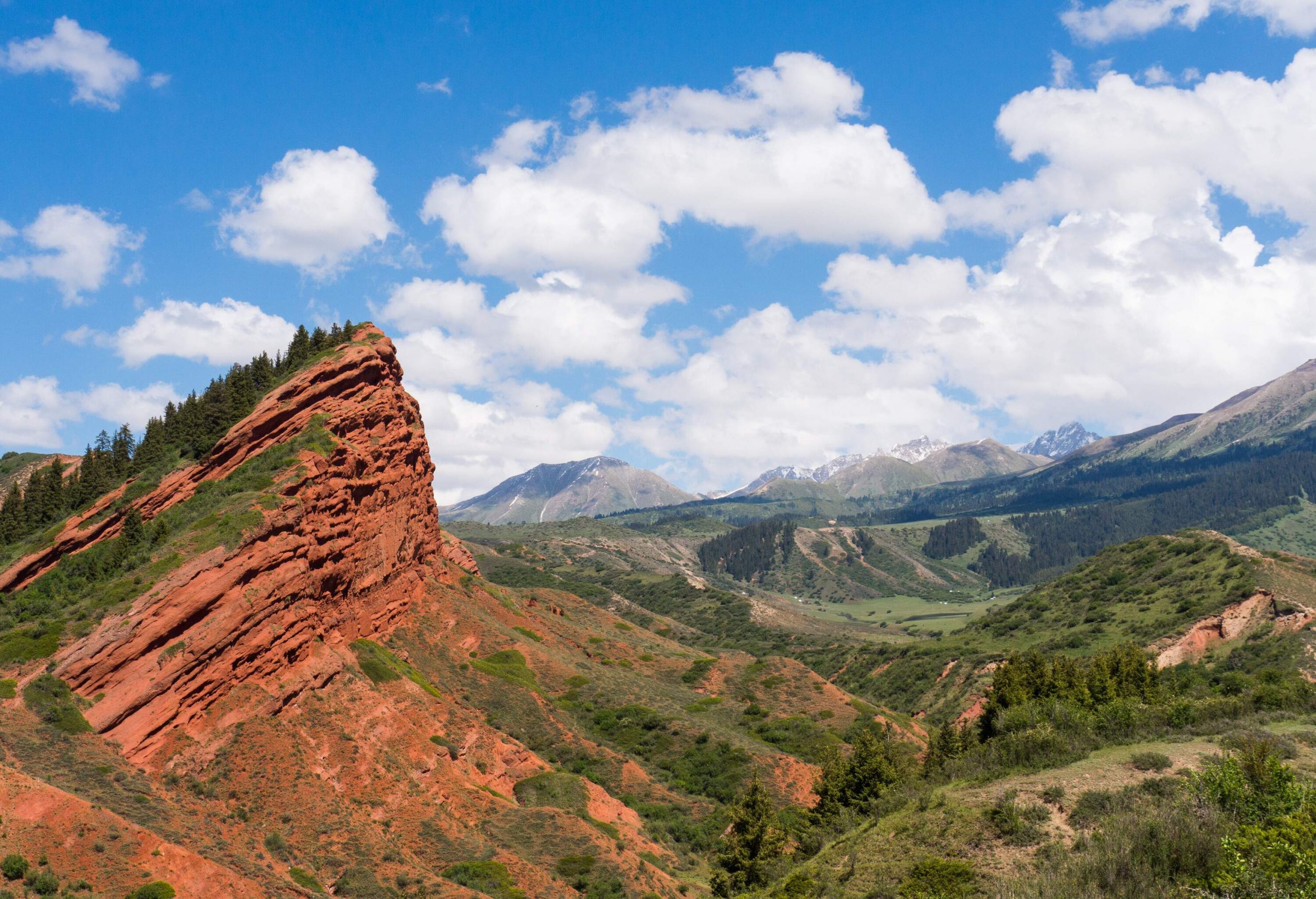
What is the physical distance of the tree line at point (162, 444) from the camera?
80.8 m

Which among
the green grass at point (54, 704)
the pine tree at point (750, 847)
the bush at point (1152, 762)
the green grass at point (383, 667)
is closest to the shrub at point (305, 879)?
the green grass at point (54, 704)

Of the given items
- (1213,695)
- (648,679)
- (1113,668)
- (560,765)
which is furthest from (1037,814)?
(648,679)

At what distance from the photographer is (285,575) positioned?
181ft

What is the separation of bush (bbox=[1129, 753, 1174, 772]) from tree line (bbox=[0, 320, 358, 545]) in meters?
76.5

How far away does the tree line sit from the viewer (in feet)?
265

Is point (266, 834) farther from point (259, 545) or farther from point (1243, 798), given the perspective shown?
point (1243, 798)

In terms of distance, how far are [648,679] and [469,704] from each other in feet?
116

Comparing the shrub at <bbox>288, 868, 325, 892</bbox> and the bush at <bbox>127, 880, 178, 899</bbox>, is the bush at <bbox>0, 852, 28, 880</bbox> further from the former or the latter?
the shrub at <bbox>288, 868, 325, 892</bbox>

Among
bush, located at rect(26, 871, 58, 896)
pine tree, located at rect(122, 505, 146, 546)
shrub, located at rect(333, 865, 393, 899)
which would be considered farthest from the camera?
pine tree, located at rect(122, 505, 146, 546)

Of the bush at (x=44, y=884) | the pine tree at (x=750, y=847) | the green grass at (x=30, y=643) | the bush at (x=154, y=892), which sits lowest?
the pine tree at (x=750, y=847)

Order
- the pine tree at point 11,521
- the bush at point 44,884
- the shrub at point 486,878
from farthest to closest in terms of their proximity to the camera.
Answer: the pine tree at point 11,521 → the shrub at point 486,878 → the bush at point 44,884

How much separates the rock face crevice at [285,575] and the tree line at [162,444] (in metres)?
10.1

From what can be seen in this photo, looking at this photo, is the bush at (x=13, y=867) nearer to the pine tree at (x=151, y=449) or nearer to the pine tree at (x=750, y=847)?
the pine tree at (x=750, y=847)

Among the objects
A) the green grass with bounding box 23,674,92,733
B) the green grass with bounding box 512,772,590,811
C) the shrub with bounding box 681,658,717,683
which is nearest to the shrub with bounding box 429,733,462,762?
the green grass with bounding box 512,772,590,811
